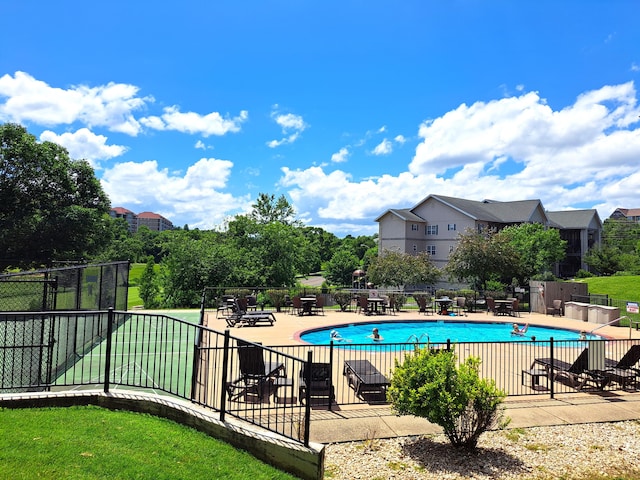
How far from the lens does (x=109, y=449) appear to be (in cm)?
464

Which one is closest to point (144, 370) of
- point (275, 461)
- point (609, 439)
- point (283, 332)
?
point (275, 461)

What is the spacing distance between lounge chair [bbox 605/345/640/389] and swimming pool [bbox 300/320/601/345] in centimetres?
770

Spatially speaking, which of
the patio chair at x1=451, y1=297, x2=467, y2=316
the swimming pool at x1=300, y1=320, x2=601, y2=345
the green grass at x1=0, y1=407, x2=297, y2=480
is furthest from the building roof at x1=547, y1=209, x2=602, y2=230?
the green grass at x1=0, y1=407, x2=297, y2=480

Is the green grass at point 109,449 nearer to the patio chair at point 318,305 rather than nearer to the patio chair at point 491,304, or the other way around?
the patio chair at point 318,305

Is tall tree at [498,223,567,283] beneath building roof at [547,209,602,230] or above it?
beneath

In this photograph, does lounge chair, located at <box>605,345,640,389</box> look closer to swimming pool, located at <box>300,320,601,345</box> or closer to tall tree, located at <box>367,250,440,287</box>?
swimming pool, located at <box>300,320,601,345</box>

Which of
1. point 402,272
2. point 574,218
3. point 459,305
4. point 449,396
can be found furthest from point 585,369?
point 574,218

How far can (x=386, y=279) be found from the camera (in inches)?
1359

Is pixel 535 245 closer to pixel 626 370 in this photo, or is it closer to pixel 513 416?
pixel 626 370

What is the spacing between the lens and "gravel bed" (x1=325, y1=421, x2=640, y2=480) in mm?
5340

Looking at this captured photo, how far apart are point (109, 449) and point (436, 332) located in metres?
17.4

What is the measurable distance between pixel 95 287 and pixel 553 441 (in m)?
12.5

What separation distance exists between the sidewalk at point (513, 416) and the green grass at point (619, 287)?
28.8m

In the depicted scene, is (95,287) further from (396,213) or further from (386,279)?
(396,213)
